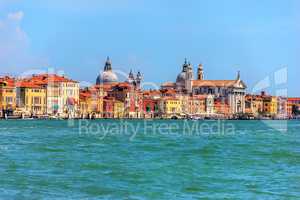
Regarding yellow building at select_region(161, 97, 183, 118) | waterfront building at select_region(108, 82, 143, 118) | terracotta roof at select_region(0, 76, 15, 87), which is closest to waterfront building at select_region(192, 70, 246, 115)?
yellow building at select_region(161, 97, 183, 118)

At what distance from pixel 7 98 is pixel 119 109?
635 inches

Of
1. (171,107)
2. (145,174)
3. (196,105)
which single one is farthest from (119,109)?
(145,174)

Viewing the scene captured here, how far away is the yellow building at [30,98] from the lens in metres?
61.1

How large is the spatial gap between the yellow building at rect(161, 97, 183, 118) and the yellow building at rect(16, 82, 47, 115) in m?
18.0

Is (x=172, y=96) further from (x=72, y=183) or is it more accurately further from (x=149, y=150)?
(x=72, y=183)

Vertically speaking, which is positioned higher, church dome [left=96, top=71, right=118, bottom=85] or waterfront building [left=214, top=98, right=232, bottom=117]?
church dome [left=96, top=71, right=118, bottom=85]

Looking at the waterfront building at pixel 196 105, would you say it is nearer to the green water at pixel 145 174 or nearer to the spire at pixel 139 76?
the spire at pixel 139 76

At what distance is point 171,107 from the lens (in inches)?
3184

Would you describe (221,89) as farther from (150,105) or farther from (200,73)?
(150,105)

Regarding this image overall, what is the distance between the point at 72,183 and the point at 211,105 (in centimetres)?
7620

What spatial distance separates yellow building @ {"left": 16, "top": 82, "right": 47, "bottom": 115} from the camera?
2405 inches

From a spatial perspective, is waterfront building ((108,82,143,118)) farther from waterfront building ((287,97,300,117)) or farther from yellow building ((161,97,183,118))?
waterfront building ((287,97,300,117))

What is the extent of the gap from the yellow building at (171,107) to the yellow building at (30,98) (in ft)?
59.2

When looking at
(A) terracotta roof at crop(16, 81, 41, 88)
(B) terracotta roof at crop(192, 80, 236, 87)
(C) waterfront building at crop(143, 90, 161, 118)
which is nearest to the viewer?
(A) terracotta roof at crop(16, 81, 41, 88)
